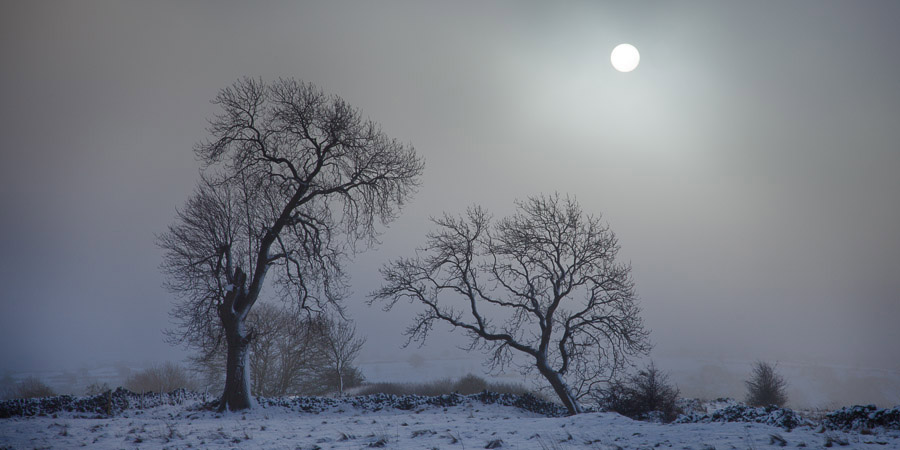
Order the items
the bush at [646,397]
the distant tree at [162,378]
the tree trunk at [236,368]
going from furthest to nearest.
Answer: the distant tree at [162,378], the tree trunk at [236,368], the bush at [646,397]

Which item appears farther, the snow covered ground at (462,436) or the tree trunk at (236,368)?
the tree trunk at (236,368)

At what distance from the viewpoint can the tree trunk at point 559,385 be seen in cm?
1800

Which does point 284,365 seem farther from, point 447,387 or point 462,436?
point 462,436

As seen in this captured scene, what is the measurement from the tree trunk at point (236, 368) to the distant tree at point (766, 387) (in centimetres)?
2549

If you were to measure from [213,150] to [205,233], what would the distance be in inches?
149

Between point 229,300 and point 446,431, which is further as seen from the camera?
point 229,300

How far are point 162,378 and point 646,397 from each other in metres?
53.0

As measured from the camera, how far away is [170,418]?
1452 centimetres

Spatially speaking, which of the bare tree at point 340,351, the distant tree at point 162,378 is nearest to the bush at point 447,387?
the bare tree at point 340,351

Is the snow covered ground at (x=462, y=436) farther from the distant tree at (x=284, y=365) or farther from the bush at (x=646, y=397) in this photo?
the distant tree at (x=284, y=365)

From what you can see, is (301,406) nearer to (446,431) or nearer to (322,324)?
(322,324)

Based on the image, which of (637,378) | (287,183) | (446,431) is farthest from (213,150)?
(637,378)

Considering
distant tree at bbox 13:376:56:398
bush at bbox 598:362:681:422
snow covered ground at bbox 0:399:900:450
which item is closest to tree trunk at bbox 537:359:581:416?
bush at bbox 598:362:681:422

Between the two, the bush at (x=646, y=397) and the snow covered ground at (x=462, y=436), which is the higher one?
the snow covered ground at (x=462, y=436)
